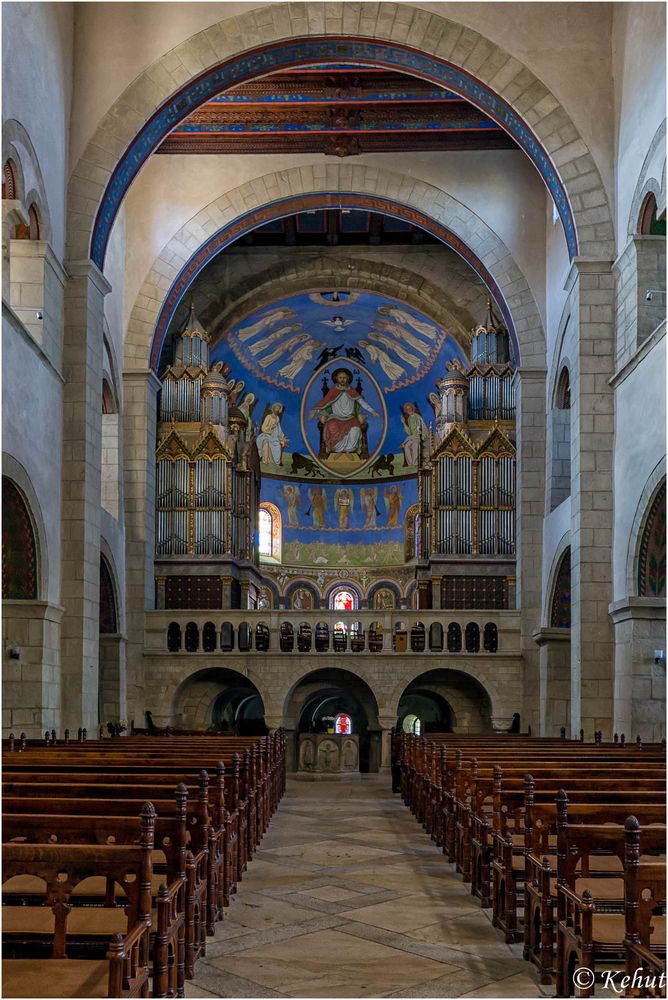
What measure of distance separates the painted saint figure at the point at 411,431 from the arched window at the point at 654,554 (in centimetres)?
1860

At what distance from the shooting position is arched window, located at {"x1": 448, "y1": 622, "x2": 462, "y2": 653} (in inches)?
1029

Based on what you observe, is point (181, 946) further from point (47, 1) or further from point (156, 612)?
point (156, 612)

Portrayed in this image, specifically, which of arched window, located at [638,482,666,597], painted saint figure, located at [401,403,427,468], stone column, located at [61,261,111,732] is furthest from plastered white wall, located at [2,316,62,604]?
painted saint figure, located at [401,403,427,468]

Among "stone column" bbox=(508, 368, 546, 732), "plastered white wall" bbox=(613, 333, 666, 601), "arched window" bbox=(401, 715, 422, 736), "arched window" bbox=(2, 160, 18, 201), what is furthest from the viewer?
"arched window" bbox=(401, 715, 422, 736)

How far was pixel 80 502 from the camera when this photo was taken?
55.7 feet

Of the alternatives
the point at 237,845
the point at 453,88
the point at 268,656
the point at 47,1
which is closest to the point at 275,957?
the point at 237,845

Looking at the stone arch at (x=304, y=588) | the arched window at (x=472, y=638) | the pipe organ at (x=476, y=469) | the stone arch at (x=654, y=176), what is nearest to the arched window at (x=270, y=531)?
the stone arch at (x=304, y=588)

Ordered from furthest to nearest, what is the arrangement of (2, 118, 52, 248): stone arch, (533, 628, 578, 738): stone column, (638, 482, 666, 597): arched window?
(533, 628, 578, 738): stone column, (638, 482, 666, 597): arched window, (2, 118, 52, 248): stone arch

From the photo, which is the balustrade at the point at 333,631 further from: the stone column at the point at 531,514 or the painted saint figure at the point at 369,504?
the painted saint figure at the point at 369,504

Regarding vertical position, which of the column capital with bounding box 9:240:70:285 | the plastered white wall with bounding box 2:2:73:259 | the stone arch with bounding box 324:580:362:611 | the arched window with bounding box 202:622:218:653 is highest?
the plastered white wall with bounding box 2:2:73:259

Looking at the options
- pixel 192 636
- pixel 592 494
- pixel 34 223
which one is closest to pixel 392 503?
pixel 192 636

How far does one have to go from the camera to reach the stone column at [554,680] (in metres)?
22.0

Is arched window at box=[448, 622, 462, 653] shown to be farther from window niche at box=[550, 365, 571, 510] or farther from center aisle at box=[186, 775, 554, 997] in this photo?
center aisle at box=[186, 775, 554, 997]

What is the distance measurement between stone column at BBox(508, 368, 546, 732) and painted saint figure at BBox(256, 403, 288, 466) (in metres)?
12.1
